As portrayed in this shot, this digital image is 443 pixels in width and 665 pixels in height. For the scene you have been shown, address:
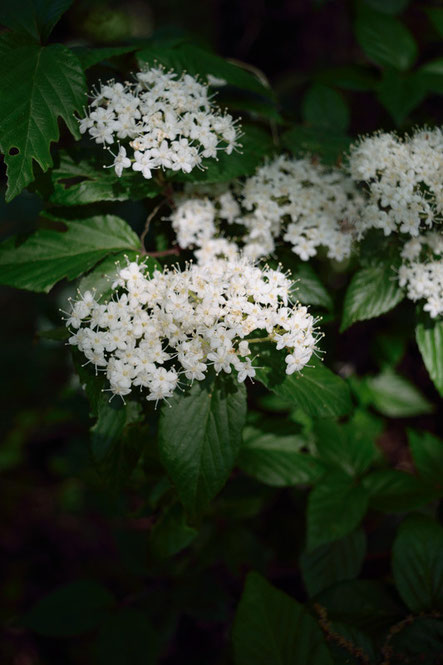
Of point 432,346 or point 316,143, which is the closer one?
point 432,346

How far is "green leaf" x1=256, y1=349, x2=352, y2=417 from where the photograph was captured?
139 cm

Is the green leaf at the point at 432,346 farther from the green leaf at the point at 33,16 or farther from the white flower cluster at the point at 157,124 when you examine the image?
the green leaf at the point at 33,16

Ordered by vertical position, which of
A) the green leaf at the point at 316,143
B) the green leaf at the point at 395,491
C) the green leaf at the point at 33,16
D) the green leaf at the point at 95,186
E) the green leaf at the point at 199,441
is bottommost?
the green leaf at the point at 395,491

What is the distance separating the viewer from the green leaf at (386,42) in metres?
2.38

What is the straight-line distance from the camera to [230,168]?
162 centimetres

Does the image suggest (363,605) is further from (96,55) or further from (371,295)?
(96,55)

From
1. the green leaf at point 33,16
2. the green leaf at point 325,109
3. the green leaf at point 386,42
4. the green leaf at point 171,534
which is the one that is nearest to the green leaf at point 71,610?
the green leaf at point 171,534

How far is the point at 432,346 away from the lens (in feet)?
5.35

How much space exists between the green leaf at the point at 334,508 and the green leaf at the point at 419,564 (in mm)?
167

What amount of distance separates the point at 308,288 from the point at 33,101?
1.02 meters

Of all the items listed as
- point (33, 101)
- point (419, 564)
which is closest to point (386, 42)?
point (33, 101)

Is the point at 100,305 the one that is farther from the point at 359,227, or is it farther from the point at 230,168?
the point at 359,227

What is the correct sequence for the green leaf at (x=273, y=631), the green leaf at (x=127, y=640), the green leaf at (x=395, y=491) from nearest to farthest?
the green leaf at (x=273, y=631), the green leaf at (x=395, y=491), the green leaf at (x=127, y=640)

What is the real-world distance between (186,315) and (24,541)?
8.52ft
